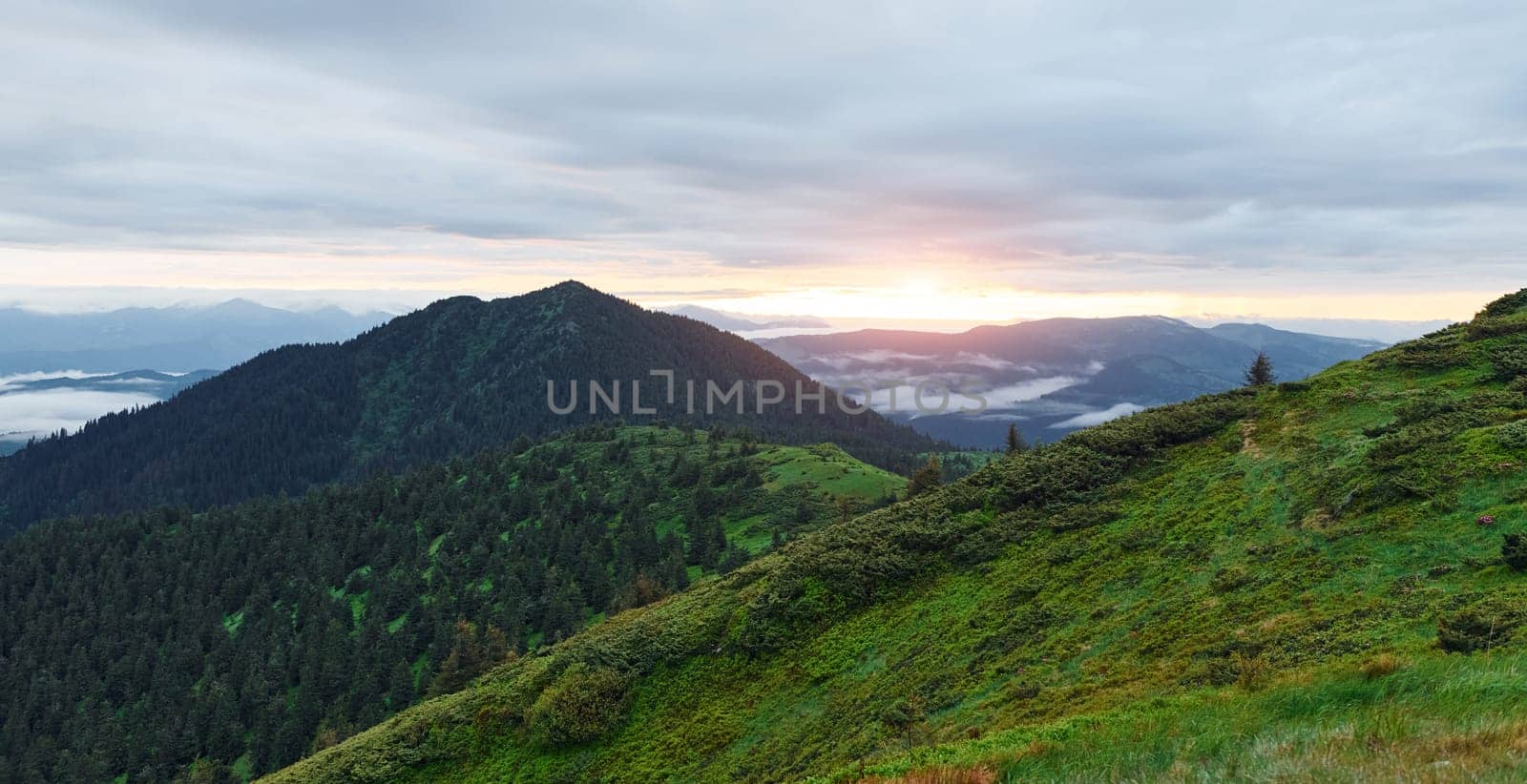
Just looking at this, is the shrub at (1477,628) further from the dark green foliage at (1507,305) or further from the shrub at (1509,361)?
the dark green foliage at (1507,305)

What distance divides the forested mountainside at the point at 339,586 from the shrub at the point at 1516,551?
58.3 m

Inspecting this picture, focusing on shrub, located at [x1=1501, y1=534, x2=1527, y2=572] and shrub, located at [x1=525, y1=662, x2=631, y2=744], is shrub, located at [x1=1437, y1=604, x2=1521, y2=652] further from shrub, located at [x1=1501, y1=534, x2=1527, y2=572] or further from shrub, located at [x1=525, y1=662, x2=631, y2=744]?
shrub, located at [x1=525, y1=662, x2=631, y2=744]

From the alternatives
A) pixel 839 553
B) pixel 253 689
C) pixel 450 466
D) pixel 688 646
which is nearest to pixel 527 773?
pixel 688 646

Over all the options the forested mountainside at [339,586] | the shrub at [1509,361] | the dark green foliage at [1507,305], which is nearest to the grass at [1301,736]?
the shrub at [1509,361]

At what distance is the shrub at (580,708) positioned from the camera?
27938 millimetres

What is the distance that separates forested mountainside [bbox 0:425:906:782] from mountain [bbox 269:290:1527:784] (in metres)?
36.3

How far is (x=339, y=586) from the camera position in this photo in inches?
5374

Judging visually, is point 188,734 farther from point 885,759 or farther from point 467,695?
point 885,759

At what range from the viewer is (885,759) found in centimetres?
1697

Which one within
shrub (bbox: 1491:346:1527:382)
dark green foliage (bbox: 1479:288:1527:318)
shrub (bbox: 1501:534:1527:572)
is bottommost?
shrub (bbox: 1501:534:1527:572)

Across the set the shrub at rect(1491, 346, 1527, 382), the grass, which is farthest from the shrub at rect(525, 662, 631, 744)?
the shrub at rect(1491, 346, 1527, 382)

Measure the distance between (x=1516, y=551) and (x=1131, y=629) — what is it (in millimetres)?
8401

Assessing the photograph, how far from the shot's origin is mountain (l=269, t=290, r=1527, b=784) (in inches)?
507

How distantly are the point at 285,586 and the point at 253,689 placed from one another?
128ft
